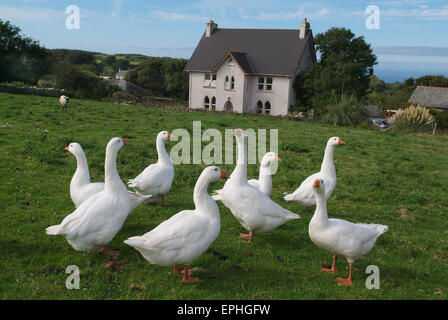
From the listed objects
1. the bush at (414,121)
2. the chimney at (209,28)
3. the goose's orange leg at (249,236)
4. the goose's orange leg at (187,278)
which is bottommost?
the goose's orange leg at (187,278)

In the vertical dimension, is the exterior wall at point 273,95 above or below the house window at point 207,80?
below

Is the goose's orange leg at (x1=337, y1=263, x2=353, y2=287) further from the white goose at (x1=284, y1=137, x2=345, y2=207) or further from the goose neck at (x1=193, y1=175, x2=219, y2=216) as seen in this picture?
the white goose at (x1=284, y1=137, x2=345, y2=207)

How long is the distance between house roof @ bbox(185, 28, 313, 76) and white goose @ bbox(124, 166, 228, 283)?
122 ft

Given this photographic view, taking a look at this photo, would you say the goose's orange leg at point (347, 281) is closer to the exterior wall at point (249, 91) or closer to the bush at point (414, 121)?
the bush at point (414, 121)

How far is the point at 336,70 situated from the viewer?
131 ft

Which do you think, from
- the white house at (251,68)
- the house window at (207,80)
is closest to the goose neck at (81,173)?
the white house at (251,68)

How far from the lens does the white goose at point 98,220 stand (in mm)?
4973

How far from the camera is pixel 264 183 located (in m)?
7.44

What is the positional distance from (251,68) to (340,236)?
129ft

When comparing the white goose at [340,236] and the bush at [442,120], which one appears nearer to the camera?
the white goose at [340,236]

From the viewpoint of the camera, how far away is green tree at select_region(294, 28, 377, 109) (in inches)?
1533

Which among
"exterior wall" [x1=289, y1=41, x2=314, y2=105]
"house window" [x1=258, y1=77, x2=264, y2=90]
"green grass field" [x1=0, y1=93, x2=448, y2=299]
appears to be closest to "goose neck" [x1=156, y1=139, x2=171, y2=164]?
"green grass field" [x1=0, y1=93, x2=448, y2=299]

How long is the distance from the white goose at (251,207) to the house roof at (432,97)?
62903 millimetres
